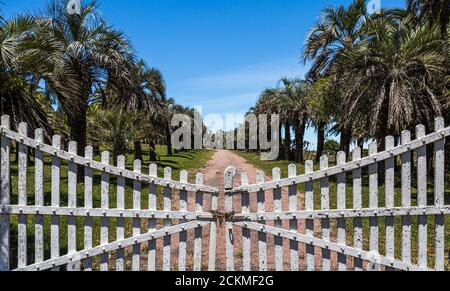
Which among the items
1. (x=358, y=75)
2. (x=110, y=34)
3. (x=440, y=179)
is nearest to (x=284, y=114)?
(x=358, y=75)

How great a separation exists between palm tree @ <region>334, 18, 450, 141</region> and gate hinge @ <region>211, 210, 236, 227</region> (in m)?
10.5

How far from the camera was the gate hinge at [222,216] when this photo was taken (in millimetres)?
5125

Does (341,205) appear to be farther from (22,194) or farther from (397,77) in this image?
(397,77)

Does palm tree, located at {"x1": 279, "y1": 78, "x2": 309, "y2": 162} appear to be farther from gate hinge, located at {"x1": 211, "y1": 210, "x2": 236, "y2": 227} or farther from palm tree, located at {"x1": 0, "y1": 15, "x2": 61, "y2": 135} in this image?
gate hinge, located at {"x1": 211, "y1": 210, "x2": 236, "y2": 227}

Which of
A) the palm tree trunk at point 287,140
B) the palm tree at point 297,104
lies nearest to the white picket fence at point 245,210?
the palm tree at point 297,104

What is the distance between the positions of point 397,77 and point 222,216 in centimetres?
1216

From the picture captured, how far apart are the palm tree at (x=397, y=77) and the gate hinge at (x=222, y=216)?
1046 cm

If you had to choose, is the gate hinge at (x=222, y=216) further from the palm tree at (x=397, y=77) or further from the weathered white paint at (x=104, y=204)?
the palm tree at (x=397, y=77)

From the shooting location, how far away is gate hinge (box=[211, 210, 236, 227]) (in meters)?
5.12

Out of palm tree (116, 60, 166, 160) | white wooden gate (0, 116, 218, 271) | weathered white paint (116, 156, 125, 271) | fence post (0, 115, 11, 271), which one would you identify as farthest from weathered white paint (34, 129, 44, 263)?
palm tree (116, 60, 166, 160)

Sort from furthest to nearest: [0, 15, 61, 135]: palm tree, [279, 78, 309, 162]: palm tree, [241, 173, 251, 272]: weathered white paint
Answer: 1. [279, 78, 309, 162]: palm tree
2. [0, 15, 61, 135]: palm tree
3. [241, 173, 251, 272]: weathered white paint

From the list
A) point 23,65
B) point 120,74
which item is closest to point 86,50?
point 120,74
